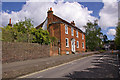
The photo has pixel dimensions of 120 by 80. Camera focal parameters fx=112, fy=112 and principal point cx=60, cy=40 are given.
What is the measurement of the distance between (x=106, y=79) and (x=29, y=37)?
39.1 ft

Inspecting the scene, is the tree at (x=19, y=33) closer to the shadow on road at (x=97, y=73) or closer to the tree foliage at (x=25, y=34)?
the tree foliage at (x=25, y=34)

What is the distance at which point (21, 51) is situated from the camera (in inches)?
504

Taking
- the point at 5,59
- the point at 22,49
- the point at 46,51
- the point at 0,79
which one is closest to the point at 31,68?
the point at 0,79

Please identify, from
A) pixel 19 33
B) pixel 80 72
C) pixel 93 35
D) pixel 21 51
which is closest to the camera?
pixel 80 72

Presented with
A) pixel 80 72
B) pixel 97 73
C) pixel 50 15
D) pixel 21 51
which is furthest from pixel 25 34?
pixel 50 15

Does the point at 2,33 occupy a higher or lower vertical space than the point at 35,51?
higher

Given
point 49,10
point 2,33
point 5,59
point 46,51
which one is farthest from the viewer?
point 49,10

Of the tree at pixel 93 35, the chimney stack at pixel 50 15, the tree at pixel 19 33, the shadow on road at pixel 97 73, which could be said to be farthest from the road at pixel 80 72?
the tree at pixel 93 35

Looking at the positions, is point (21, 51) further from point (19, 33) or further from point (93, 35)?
point (93, 35)

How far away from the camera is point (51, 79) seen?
19.9ft

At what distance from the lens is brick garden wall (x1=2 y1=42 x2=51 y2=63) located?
10863 mm

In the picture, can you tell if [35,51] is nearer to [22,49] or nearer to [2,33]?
[22,49]

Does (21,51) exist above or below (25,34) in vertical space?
below

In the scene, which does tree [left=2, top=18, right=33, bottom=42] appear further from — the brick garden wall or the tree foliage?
the brick garden wall
